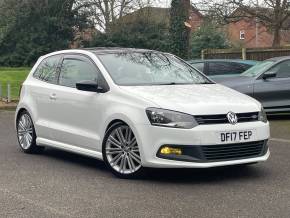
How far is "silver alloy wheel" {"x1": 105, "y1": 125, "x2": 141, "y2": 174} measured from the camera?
7012 mm

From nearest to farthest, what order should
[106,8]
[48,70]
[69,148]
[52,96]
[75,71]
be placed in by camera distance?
[69,148], [75,71], [52,96], [48,70], [106,8]

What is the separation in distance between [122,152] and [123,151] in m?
0.02

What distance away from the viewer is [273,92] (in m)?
13.2

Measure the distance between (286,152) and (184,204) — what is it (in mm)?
3548

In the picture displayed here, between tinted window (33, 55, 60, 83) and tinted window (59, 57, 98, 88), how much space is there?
22 cm

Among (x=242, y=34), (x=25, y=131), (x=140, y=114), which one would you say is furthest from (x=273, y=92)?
(x=242, y=34)

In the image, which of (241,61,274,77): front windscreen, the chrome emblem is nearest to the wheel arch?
the chrome emblem

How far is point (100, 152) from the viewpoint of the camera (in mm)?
7477

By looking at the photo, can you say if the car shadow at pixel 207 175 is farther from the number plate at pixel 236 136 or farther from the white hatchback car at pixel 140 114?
the number plate at pixel 236 136

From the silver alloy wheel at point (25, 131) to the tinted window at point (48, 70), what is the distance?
66 cm

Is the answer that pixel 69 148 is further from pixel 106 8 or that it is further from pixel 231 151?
pixel 106 8

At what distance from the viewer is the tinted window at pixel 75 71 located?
800 cm

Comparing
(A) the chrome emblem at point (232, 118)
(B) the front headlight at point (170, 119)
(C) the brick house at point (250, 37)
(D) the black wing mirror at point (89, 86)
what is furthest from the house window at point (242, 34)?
(B) the front headlight at point (170, 119)

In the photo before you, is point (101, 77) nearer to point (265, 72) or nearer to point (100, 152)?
point (100, 152)
